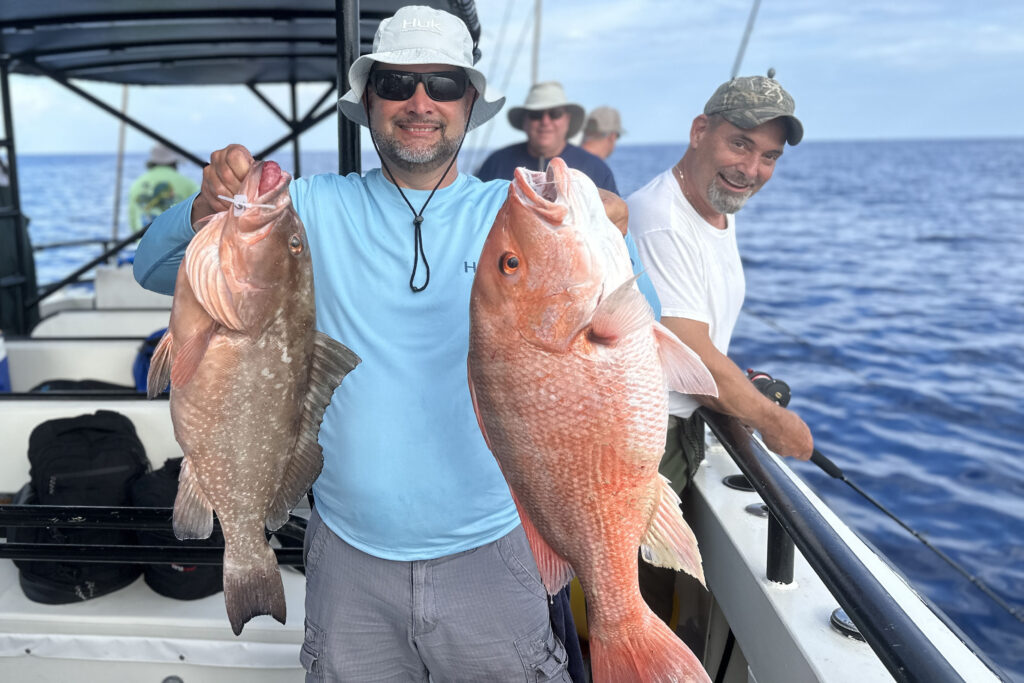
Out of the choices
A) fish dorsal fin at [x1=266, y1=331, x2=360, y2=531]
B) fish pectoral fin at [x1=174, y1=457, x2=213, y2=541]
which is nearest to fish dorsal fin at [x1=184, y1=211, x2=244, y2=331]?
fish dorsal fin at [x1=266, y1=331, x2=360, y2=531]

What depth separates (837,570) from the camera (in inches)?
69.8

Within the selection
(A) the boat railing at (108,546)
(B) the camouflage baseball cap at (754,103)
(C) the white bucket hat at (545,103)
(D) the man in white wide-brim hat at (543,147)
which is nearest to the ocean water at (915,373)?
(C) the white bucket hat at (545,103)

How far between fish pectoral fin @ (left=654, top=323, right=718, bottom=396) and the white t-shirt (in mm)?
1311

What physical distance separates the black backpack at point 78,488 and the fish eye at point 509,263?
2.22m

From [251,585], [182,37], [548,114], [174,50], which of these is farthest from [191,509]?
[548,114]

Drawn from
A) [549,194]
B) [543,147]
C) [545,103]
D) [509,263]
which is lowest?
[509,263]

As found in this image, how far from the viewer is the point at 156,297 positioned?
22.0 feet

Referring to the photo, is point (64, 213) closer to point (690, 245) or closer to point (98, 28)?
point (98, 28)

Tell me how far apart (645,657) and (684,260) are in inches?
68.7

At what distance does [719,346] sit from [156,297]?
203 inches

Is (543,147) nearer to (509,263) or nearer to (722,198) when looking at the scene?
(722,198)

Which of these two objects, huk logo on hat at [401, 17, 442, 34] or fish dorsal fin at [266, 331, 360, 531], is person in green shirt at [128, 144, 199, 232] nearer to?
huk logo on hat at [401, 17, 442, 34]

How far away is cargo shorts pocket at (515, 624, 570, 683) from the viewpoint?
2.07 meters

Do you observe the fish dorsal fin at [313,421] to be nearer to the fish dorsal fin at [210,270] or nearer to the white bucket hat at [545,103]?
the fish dorsal fin at [210,270]
